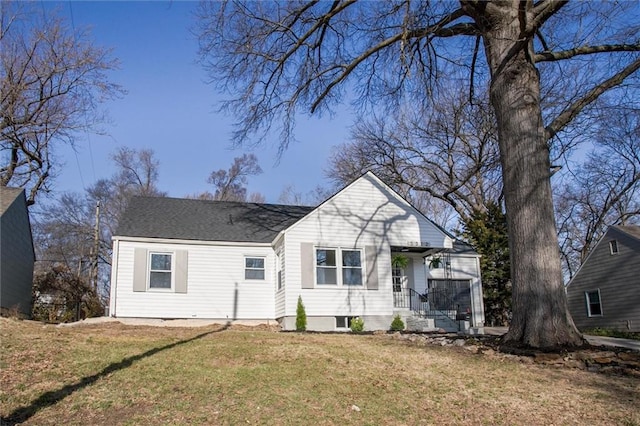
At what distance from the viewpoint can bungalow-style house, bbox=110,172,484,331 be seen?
17.3m

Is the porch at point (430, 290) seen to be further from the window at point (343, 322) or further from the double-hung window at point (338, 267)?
the window at point (343, 322)

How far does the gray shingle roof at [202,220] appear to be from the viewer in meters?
18.1

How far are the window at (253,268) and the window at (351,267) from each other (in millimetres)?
3046

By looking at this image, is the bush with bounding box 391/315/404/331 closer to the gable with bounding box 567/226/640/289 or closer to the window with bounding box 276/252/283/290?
the window with bounding box 276/252/283/290

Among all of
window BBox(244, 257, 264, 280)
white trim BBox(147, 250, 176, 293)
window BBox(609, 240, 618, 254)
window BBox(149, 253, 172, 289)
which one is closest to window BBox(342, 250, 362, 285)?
window BBox(244, 257, 264, 280)

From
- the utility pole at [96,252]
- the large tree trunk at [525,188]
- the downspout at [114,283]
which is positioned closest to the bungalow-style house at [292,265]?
the downspout at [114,283]

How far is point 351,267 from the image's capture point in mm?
18062

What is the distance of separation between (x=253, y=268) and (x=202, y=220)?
9.15ft

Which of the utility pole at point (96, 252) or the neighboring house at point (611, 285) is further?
the utility pole at point (96, 252)

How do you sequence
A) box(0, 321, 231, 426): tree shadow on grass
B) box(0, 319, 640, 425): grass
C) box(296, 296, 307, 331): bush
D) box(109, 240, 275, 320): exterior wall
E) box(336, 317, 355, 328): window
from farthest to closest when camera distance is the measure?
box(336, 317, 355, 328): window < box(109, 240, 275, 320): exterior wall < box(296, 296, 307, 331): bush < box(0, 319, 640, 425): grass < box(0, 321, 231, 426): tree shadow on grass

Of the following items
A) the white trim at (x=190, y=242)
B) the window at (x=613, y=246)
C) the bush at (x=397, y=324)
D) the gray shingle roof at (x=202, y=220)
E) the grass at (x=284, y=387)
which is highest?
the gray shingle roof at (x=202, y=220)

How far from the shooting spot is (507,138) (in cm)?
1031

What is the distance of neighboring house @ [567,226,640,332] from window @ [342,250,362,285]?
13075 mm

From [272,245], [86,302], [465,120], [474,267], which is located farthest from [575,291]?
[86,302]
